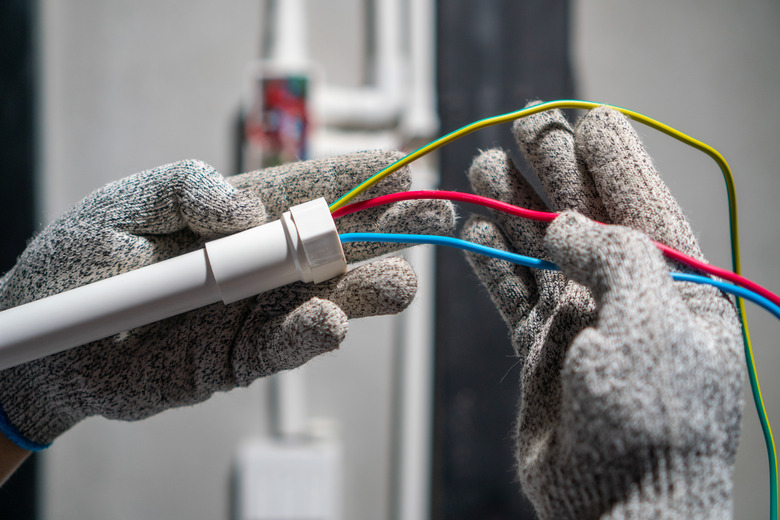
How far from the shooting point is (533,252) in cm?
38

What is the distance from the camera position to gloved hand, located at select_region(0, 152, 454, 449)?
346 mm

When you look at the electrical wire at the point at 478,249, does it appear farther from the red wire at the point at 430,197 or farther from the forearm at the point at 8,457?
the forearm at the point at 8,457

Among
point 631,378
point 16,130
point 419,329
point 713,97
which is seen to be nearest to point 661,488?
point 631,378

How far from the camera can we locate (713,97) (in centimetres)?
75

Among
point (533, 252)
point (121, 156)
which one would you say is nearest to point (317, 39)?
point (121, 156)

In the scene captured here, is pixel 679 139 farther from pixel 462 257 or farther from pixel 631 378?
pixel 462 257

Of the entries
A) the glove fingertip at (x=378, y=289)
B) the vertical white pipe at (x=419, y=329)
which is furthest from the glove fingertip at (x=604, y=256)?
the vertical white pipe at (x=419, y=329)

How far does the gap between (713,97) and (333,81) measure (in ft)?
2.25

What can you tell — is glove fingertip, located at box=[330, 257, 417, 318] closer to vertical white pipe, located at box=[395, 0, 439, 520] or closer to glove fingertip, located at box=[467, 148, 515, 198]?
glove fingertip, located at box=[467, 148, 515, 198]

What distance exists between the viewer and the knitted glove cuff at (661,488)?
266mm

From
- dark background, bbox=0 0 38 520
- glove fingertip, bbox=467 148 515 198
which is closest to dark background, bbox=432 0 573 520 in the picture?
glove fingertip, bbox=467 148 515 198

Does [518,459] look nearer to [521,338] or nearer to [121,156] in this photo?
[521,338]

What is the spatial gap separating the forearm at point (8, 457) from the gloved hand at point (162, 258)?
17 mm

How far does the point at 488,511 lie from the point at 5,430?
72cm
